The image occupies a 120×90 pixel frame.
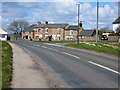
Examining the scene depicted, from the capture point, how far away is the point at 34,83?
24.3ft

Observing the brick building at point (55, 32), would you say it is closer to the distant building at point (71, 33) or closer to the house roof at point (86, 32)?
the distant building at point (71, 33)

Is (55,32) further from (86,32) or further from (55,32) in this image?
(86,32)

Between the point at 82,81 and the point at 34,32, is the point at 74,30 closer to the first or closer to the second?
the point at 34,32

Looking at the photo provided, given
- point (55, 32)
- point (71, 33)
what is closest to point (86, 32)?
point (71, 33)

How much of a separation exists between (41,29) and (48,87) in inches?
2755

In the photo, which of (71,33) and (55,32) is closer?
(71,33)

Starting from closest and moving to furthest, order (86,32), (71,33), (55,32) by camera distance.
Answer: (86,32), (71,33), (55,32)

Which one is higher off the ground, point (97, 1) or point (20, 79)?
point (97, 1)

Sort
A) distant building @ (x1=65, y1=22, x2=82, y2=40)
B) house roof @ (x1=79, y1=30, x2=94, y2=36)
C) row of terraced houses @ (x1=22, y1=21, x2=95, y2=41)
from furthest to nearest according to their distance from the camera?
row of terraced houses @ (x1=22, y1=21, x2=95, y2=41) → distant building @ (x1=65, y1=22, x2=82, y2=40) → house roof @ (x1=79, y1=30, x2=94, y2=36)

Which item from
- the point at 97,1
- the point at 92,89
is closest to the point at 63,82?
the point at 92,89

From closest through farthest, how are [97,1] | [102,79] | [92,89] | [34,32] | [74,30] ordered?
[92,89]
[102,79]
[97,1]
[74,30]
[34,32]

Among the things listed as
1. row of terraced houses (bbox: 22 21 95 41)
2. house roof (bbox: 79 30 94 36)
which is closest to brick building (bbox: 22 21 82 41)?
row of terraced houses (bbox: 22 21 95 41)

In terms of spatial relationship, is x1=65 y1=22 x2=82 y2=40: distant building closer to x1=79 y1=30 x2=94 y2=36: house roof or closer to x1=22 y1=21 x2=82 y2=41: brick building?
x1=22 y1=21 x2=82 y2=41: brick building

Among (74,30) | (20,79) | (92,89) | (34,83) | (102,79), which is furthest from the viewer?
(74,30)
